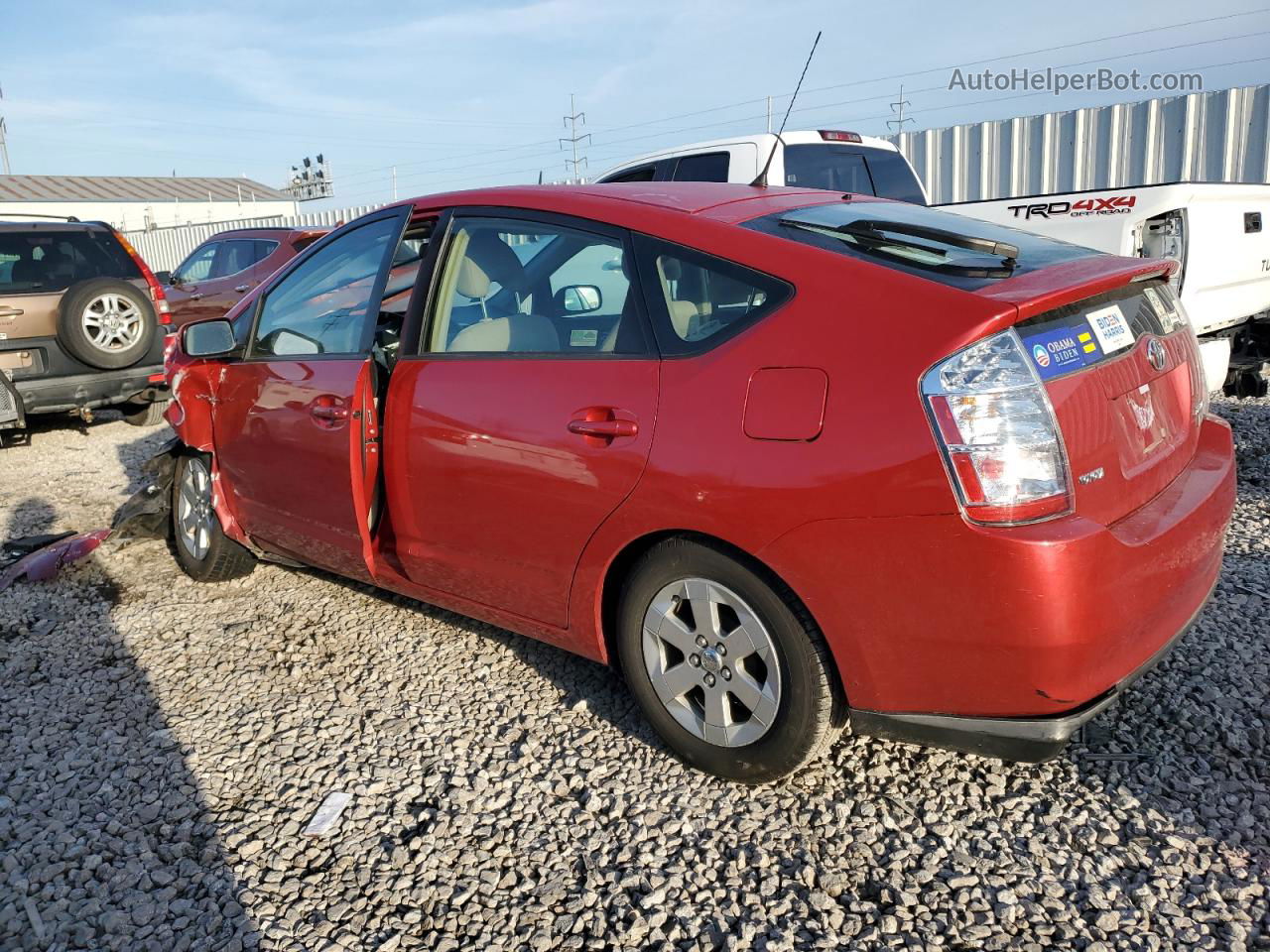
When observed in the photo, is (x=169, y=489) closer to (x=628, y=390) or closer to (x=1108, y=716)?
(x=628, y=390)

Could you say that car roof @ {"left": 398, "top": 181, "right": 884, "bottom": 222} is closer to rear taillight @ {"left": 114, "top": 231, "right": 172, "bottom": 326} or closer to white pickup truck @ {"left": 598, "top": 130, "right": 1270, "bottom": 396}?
white pickup truck @ {"left": 598, "top": 130, "right": 1270, "bottom": 396}

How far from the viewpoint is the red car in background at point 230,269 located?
10.7m

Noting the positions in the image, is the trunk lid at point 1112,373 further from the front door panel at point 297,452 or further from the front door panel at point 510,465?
the front door panel at point 297,452

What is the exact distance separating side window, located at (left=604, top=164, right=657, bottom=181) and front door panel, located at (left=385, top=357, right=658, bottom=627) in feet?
16.7

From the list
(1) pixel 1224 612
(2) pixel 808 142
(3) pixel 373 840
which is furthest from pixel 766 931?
(2) pixel 808 142

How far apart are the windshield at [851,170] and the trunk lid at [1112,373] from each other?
4.84 metres

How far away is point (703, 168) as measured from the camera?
24.4 feet

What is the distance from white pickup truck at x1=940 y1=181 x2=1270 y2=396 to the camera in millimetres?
5344

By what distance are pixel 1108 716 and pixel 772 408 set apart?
62.6 inches

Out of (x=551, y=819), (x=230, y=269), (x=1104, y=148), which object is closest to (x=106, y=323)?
(x=230, y=269)

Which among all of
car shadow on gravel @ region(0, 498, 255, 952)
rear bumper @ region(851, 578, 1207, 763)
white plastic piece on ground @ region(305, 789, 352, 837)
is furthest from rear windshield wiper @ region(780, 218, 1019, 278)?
car shadow on gravel @ region(0, 498, 255, 952)

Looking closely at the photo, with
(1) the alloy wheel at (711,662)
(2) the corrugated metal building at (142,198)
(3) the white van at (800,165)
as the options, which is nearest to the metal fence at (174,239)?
(2) the corrugated metal building at (142,198)

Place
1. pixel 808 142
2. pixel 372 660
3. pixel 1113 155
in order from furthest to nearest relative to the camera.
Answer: pixel 1113 155 < pixel 808 142 < pixel 372 660

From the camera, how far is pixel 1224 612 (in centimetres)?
357
